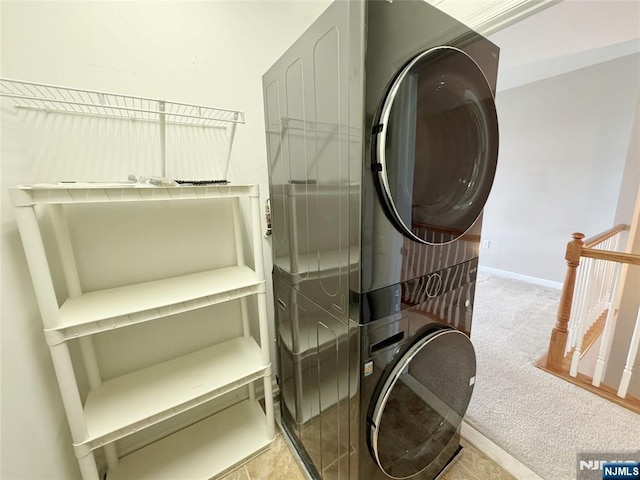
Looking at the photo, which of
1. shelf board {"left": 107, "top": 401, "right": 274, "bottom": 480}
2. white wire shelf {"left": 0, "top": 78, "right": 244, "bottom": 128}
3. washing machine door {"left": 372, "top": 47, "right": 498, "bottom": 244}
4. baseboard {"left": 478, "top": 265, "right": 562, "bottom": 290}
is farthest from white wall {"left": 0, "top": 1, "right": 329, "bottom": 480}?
baseboard {"left": 478, "top": 265, "right": 562, "bottom": 290}

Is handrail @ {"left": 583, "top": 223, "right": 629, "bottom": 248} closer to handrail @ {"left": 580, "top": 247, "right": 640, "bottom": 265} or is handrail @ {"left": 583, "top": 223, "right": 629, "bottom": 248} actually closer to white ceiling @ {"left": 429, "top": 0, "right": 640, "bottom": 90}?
handrail @ {"left": 580, "top": 247, "right": 640, "bottom": 265}

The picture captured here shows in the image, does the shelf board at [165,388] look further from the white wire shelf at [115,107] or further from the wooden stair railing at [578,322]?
the wooden stair railing at [578,322]

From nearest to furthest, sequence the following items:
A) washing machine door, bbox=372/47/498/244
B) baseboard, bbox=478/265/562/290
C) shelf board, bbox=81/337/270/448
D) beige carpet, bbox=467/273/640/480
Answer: washing machine door, bbox=372/47/498/244 < shelf board, bbox=81/337/270/448 < beige carpet, bbox=467/273/640/480 < baseboard, bbox=478/265/562/290

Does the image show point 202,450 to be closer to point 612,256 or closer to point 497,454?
point 497,454

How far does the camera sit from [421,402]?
0.96 metres

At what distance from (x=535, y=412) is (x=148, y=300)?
7.14 ft

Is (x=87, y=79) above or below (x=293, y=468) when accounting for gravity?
above

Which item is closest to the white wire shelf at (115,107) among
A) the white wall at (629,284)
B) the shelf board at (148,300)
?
the shelf board at (148,300)

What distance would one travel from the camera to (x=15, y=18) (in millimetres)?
889

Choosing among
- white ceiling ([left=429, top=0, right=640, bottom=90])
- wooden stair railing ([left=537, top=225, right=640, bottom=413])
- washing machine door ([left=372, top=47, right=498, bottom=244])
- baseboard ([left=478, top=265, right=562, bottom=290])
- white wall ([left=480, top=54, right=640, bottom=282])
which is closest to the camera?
washing machine door ([left=372, top=47, right=498, bottom=244])

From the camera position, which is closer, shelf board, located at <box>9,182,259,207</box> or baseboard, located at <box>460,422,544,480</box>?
shelf board, located at <box>9,182,259,207</box>

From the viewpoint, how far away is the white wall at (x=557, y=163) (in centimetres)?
293

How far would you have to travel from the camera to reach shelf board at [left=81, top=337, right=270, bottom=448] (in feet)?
3.19

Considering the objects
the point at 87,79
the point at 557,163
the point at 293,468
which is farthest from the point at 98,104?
the point at 557,163
